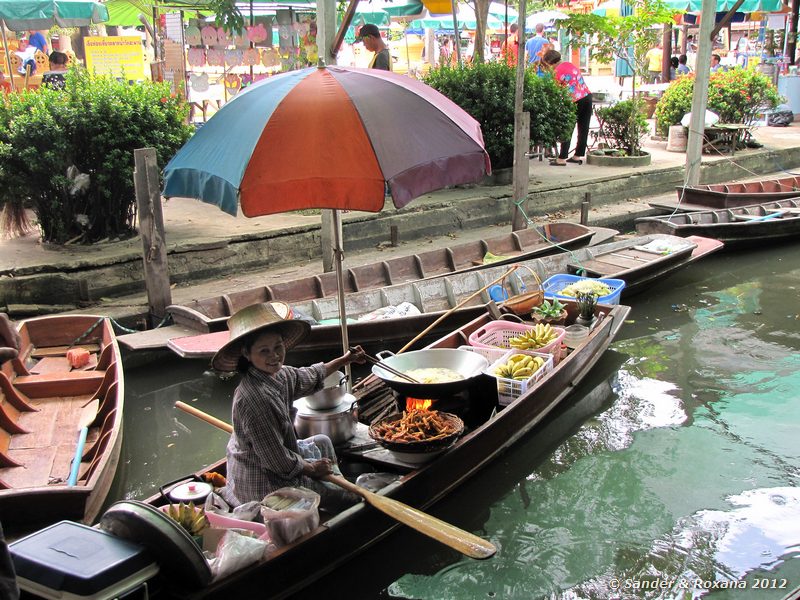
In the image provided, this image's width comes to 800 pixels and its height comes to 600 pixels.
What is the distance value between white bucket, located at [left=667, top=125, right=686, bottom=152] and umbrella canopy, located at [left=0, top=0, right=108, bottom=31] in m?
11.9

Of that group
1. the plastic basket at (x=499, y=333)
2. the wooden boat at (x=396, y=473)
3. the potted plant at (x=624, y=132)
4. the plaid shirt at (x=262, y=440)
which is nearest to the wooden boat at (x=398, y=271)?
the plastic basket at (x=499, y=333)

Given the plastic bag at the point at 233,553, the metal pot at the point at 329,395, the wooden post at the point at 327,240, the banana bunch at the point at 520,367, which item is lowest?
the plastic bag at the point at 233,553

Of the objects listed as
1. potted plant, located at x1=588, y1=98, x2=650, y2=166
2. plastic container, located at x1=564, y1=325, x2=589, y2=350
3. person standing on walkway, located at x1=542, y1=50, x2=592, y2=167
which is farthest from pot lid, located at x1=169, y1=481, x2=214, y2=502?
potted plant, located at x1=588, y1=98, x2=650, y2=166

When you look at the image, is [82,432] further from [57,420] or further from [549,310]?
[549,310]

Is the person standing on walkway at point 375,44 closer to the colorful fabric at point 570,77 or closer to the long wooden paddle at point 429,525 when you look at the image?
the colorful fabric at point 570,77

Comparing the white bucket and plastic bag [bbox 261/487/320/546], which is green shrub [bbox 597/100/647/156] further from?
plastic bag [bbox 261/487/320/546]

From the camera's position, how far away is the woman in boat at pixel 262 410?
384 centimetres

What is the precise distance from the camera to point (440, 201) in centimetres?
1152

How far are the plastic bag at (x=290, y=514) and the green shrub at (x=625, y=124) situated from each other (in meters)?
12.2

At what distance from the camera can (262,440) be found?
12.7 ft

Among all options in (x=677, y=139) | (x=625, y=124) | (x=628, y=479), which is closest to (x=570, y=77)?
(x=625, y=124)

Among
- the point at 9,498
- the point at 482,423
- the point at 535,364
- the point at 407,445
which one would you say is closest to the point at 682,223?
the point at 535,364

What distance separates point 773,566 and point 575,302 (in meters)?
3.16

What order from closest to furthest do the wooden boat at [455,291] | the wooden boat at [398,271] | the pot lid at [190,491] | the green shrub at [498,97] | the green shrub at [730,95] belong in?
the pot lid at [190,491], the wooden boat at [455,291], the wooden boat at [398,271], the green shrub at [498,97], the green shrub at [730,95]
